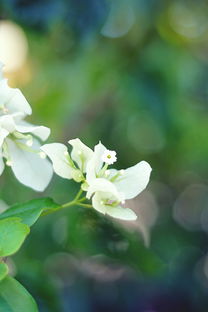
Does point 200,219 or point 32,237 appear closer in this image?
point 32,237

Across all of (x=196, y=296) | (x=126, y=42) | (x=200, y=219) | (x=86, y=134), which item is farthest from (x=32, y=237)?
(x=200, y=219)

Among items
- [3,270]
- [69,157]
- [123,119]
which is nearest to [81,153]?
[69,157]

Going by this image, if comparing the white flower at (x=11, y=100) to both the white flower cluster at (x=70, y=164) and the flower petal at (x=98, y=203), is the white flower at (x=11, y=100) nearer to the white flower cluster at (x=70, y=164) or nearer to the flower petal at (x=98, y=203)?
the white flower cluster at (x=70, y=164)

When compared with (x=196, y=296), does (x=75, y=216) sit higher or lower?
higher

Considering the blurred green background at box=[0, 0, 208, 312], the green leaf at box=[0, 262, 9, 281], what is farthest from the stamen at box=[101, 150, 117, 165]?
the blurred green background at box=[0, 0, 208, 312]

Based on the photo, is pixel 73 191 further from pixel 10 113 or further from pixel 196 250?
pixel 10 113
